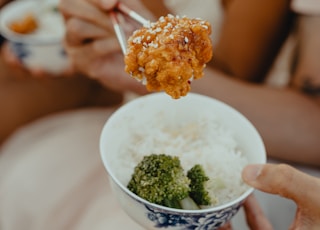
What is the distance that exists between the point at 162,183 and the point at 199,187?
7 centimetres

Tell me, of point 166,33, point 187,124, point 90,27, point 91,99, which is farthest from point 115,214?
point 91,99

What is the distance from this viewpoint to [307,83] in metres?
1.24

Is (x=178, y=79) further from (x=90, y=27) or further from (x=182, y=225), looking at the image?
(x=90, y=27)

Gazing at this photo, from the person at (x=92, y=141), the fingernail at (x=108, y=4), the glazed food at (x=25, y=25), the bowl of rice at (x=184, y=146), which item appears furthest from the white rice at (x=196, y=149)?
the glazed food at (x=25, y=25)

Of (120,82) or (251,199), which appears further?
(120,82)

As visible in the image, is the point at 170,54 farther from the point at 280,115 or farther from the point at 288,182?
the point at 280,115

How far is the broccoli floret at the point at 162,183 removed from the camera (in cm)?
78

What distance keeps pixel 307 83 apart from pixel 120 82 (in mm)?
464

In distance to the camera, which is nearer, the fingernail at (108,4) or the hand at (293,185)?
the hand at (293,185)

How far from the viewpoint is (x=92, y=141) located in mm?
1433

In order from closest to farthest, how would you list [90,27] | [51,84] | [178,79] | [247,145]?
[178,79], [247,145], [90,27], [51,84]

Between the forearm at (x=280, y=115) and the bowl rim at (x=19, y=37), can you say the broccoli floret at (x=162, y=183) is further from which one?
the bowl rim at (x=19, y=37)

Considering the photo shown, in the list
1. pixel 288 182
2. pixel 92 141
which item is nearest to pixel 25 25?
pixel 92 141

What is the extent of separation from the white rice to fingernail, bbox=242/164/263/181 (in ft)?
0.25
